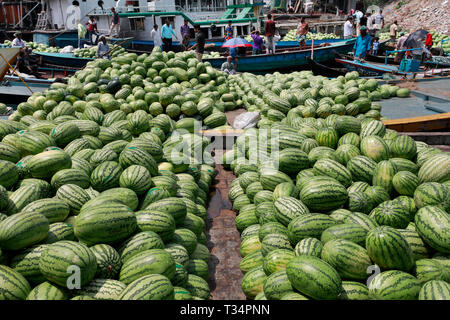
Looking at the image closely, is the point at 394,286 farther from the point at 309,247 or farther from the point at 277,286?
the point at 277,286

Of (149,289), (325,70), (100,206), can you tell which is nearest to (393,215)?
(149,289)

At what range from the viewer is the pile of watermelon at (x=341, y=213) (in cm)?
227

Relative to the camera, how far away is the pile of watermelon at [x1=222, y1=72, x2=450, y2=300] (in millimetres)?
2266

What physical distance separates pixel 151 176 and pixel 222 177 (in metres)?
1.81

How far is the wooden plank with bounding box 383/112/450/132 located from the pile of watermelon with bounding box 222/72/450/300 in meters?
1.40

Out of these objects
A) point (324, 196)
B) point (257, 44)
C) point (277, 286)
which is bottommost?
point (277, 286)

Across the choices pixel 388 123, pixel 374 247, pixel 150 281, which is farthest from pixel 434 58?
pixel 150 281

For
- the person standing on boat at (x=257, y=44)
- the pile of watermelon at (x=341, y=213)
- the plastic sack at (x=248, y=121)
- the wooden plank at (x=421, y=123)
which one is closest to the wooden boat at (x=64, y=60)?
the person standing on boat at (x=257, y=44)

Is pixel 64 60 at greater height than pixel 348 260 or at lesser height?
greater

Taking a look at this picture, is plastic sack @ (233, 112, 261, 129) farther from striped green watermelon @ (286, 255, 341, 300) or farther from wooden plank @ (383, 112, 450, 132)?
striped green watermelon @ (286, 255, 341, 300)

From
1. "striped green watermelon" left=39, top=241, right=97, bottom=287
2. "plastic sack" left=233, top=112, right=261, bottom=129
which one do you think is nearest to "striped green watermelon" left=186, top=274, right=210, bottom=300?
"striped green watermelon" left=39, top=241, right=97, bottom=287

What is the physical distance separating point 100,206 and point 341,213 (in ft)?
7.25

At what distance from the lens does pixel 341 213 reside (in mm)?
2965
